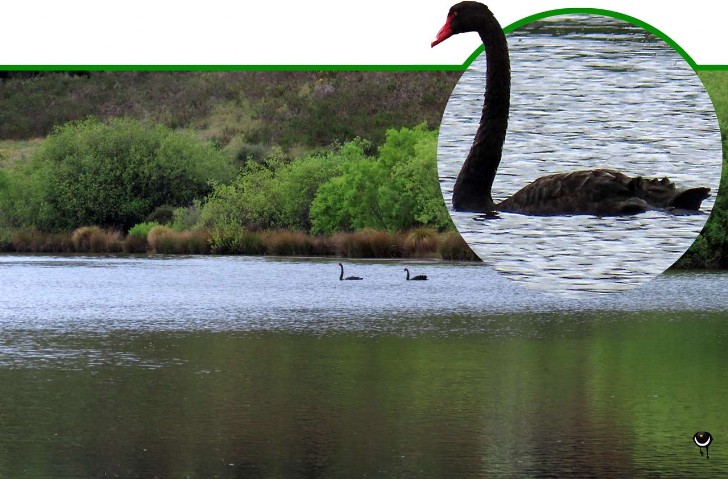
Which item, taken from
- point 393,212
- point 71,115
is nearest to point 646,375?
point 393,212

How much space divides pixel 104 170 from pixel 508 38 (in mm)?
32056

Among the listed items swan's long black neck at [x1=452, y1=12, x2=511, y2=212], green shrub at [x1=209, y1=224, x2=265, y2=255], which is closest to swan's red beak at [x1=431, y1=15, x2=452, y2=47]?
swan's long black neck at [x1=452, y1=12, x2=511, y2=212]

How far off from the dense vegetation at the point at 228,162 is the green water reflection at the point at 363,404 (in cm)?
1359

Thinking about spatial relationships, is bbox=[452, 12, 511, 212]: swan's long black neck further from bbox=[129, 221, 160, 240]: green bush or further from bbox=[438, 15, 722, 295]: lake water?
bbox=[129, 221, 160, 240]: green bush

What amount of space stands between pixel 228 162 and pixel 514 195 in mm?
36348

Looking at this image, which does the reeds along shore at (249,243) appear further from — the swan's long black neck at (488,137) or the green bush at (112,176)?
the swan's long black neck at (488,137)

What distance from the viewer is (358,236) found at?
111ft

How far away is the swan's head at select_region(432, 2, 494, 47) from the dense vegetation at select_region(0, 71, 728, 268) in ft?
68.4

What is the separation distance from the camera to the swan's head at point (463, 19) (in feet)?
24.5

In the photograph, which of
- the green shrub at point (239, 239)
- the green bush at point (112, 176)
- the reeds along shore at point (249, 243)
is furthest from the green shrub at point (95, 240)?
the green shrub at point (239, 239)

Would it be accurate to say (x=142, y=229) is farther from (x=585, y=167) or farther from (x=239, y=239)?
(x=585, y=167)

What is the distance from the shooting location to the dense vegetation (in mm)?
34156

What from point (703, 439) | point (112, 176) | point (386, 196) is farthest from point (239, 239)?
point (703, 439)

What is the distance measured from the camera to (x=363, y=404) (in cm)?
1214
